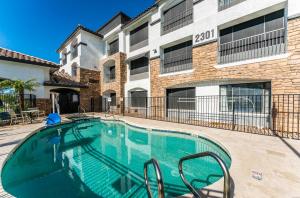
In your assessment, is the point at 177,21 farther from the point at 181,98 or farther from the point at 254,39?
the point at 181,98

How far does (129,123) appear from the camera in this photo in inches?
438

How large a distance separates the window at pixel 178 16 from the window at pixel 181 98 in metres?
5.46

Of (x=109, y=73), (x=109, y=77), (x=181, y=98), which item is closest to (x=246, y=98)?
(x=181, y=98)

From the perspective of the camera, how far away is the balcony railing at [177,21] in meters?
12.0

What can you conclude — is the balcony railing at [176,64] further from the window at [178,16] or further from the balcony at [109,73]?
the balcony at [109,73]

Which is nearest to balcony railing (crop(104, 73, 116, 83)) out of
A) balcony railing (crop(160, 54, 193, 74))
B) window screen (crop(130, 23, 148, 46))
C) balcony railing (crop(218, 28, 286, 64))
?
window screen (crop(130, 23, 148, 46))

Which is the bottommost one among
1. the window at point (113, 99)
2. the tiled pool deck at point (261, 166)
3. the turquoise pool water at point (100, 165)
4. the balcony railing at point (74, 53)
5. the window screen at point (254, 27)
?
the turquoise pool water at point (100, 165)

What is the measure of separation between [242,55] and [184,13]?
6080mm

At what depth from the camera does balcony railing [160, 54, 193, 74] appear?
12289mm

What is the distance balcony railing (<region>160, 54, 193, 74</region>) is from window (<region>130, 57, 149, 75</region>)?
8.21 feet

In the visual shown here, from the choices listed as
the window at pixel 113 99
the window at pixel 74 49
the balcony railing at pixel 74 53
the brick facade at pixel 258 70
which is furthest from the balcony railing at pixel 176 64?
the window at pixel 74 49

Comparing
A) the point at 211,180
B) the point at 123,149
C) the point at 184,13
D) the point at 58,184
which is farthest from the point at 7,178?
the point at 184,13

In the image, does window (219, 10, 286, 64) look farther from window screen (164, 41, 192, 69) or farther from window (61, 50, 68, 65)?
window (61, 50, 68, 65)

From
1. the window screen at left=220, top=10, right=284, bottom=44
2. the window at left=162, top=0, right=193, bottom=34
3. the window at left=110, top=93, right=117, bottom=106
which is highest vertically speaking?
the window at left=162, top=0, right=193, bottom=34
